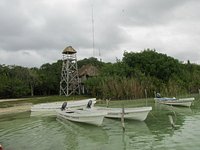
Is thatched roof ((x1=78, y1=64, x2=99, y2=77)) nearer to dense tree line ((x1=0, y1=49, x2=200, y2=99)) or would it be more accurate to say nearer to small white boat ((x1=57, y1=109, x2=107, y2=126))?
dense tree line ((x1=0, y1=49, x2=200, y2=99))

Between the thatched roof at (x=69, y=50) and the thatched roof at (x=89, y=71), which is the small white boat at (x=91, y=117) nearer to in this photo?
the thatched roof at (x=69, y=50)

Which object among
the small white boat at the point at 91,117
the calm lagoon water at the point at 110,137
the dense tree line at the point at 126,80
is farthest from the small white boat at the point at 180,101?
the small white boat at the point at 91,117

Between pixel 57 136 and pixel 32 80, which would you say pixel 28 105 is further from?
pixel 57 136

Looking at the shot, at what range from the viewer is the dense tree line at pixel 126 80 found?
54.0m

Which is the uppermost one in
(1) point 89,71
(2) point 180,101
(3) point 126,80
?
(1) point 89,71

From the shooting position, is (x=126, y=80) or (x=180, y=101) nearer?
(x=180, y=101)

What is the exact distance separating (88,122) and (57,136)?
4103mm

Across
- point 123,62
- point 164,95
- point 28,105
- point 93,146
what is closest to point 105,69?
point 123,62

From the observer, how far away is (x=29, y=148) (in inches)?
691

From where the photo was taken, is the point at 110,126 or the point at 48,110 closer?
the point at 110,126

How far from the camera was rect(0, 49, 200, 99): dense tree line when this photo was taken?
54000mm

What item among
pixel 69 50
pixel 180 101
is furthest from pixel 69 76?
pixel 180 101

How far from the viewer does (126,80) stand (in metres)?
54.1

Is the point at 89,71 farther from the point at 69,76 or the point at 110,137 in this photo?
the point at 110,137
